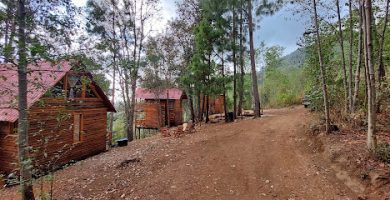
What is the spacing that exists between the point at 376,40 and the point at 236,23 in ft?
28.8

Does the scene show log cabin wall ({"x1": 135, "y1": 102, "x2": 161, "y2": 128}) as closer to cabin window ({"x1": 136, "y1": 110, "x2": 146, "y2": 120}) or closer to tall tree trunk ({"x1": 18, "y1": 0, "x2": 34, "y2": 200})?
cabin window ({"x1": 136, "y1": 110, "x2": 146, "y2": 120})

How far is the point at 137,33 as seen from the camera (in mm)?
21406

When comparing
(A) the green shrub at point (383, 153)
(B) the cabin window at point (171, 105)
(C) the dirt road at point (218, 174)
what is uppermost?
(B) the cabin window at point (171, 105)

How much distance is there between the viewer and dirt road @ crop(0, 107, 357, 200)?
6.53m

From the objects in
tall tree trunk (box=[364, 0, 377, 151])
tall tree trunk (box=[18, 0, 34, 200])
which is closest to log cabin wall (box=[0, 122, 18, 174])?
tall tree trunk (box=[18, 0, 34, 200])

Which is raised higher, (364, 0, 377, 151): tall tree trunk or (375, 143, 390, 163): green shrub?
(364, 0, 377, 151): tall tree trunk

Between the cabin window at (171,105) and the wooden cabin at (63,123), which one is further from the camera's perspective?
the cabin window at (171,105)

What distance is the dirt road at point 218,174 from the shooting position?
6.53 meters

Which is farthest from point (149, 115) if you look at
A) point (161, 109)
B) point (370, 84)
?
point (370, 84)

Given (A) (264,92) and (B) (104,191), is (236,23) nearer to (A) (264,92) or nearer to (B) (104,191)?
(B) (104,191)

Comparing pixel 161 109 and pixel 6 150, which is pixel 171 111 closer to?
pixel 161 109

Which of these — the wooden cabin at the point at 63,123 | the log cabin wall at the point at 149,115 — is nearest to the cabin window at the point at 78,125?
the wooden cabin at the point at 63,123

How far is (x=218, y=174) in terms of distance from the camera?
766 cm

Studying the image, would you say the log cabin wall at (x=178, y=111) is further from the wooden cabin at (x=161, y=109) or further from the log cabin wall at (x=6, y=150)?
the log cabin wall at (x=6, y=150)
